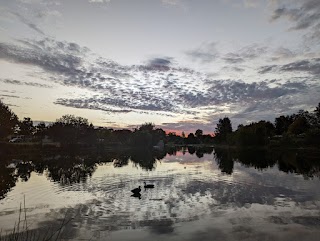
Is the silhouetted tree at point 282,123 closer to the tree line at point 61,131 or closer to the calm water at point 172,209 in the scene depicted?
the tree line at point 61,131

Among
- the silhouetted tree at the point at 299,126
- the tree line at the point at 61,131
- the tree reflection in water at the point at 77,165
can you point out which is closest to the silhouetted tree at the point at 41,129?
the tree line at the point at 61,131

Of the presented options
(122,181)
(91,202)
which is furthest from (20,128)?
(91,202)

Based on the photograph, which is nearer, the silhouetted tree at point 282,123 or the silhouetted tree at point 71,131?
the silhouetted tree at point 71,131

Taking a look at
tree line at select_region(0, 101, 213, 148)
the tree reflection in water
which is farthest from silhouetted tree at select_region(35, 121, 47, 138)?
the tree reflection in water

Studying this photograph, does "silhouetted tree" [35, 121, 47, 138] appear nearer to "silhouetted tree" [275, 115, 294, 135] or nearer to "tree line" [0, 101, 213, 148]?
"tree line" [0, 101, 213, 148]

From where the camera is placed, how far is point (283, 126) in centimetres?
16762

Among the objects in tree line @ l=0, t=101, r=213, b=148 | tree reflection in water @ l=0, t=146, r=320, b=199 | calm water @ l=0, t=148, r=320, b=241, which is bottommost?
calm water @ l=0, t=148, r=320, b=241

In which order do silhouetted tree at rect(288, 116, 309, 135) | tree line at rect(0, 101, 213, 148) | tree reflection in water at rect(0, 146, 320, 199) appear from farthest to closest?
silhouetted tree at rect(288, 116, 309, 135), tree line at rect(0, 101, 213, 148), tree reflection in water at rect(0, 146, 320, 199)

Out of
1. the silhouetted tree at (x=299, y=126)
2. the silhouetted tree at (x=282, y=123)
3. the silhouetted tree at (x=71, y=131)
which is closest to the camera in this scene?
the silhouetted tree at (x=71, y=131)

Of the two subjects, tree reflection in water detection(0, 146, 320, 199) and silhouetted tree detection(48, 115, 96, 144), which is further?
silhouetted tree detection(48, 115, 96, 144)

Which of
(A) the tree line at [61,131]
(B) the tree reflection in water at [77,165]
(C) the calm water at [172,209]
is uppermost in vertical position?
(A) the tree line at [61,131]

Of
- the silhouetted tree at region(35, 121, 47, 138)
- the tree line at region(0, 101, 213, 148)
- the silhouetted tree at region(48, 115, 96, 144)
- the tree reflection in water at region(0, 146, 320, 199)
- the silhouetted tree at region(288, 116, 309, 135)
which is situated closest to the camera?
the tree reflection in water at region(0, 146, 320, 199)

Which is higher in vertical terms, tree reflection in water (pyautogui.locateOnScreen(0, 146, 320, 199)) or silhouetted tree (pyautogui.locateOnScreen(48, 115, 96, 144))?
silhouetted tree (pyautogui.locateOnScreen(48, 115, 96, 144))

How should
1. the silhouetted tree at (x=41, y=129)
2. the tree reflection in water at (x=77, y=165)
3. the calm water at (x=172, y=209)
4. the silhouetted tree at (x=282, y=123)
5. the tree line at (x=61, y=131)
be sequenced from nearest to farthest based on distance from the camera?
1. the calm water at (x=172, y=209)
2. the tree reflection in water at (x=77, y=165)
3. the tree line at (x=61, y=131)
4. the silhouetted tree at (x=41, y=129)
5. the silhouetted tree at (x=282, y=123)
